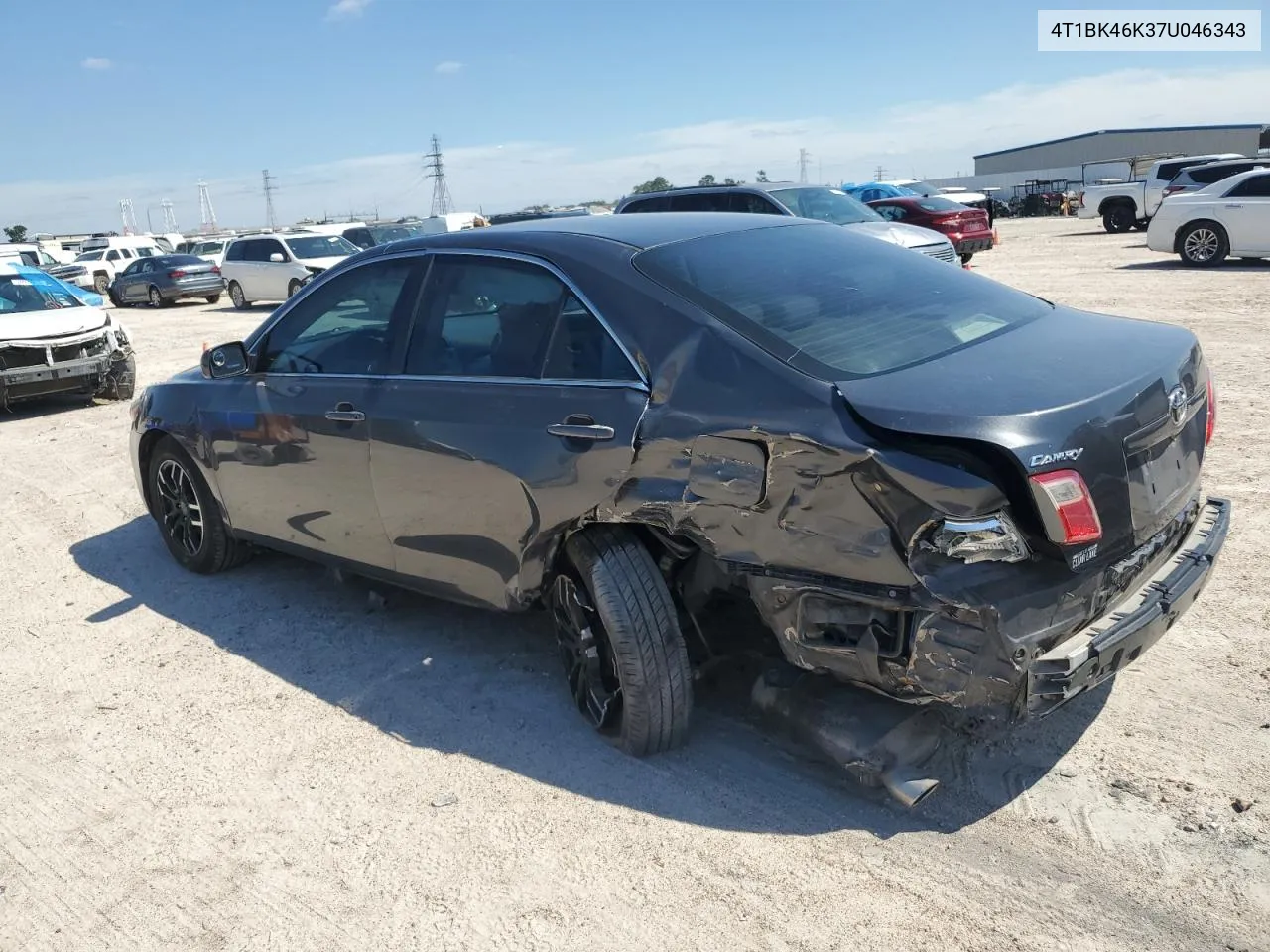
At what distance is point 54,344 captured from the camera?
10.7 m

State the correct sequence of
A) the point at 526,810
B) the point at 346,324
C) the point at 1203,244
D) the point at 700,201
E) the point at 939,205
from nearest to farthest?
1. the point at 526,810
2. the point at 346,324
3. the point at 700,201
4. the point at 1203,244
5. the point at 939,205

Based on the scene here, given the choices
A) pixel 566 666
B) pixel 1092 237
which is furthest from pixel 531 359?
pixel 1092 237

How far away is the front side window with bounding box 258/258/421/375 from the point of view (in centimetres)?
418

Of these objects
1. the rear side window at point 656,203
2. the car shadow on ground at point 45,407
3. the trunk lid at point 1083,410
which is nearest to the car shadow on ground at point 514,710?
the trunk lid at point 1083,410

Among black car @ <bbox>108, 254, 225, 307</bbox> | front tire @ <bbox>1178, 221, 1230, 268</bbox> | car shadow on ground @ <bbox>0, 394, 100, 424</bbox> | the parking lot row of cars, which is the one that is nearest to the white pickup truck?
the parking lot row of cars

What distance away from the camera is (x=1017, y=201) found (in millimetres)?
45031

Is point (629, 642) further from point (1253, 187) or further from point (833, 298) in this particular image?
point (1253, 187)

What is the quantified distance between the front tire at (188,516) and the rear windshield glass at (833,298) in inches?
118

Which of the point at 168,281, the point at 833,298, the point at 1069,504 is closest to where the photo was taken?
the point at 1069,504

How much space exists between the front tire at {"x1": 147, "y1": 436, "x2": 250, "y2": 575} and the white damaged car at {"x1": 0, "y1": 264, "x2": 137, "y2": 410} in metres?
6.14

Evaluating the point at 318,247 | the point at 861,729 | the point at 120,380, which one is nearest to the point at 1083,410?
the point at 861,729

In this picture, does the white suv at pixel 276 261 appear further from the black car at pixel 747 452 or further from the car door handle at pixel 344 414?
the black car at pixel 747 452

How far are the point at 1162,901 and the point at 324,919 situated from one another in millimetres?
2245

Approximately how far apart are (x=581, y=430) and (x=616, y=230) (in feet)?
2.90
